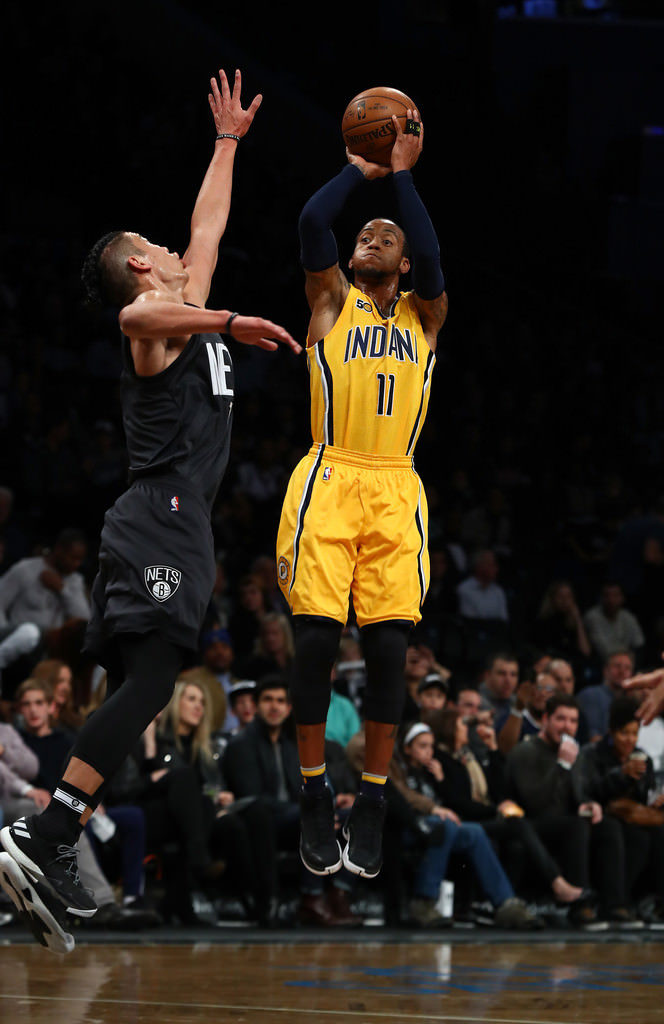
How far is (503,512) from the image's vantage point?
49.4ft

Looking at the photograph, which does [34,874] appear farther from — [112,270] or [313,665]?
[112,270]

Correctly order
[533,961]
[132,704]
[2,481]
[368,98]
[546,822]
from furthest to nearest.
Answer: [2,481] < [546,822] < [533,961] < [368,98] < [132,704]

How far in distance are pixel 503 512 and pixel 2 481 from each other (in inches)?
202

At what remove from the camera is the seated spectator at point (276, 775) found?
9.73m

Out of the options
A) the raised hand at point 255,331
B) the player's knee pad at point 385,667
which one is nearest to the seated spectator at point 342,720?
the player's knee pad at point 385,667

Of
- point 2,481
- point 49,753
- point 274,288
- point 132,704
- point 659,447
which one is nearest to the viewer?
point 132,704

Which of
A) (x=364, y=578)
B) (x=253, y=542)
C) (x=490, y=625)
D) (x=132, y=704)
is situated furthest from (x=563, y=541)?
(x=132, y=704)

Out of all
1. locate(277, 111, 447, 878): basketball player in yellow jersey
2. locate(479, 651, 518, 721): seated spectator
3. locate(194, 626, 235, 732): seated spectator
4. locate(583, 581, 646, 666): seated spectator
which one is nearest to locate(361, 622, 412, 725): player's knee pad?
locate(277, 111, 447, 878): basketball player in yellow jersey

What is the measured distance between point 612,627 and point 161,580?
29.7ft

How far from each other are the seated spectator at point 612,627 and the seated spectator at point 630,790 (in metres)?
2.73

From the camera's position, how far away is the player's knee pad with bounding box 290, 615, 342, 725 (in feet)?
18.7

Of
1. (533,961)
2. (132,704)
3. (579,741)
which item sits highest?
(132,704)

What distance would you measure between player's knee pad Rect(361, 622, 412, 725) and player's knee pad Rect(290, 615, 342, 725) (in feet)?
0.46

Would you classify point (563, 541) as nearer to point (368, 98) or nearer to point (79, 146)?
point (79, 146)
